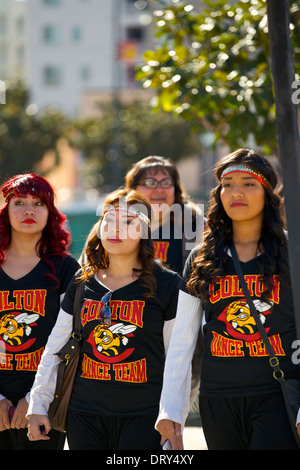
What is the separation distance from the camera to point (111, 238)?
346 cm

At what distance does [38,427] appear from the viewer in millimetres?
3236

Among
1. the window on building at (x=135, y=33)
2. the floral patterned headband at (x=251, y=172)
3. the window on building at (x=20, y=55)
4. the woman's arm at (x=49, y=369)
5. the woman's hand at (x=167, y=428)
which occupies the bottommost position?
the woman's hand at (x=167, y=428)

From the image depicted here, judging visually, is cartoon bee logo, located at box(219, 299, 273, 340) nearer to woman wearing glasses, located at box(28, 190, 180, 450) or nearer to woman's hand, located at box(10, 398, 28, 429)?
woman wearing glasses, located at box(28, 190, 180, 450)

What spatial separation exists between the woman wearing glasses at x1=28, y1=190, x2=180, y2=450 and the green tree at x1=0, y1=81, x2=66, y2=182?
82.7 ft

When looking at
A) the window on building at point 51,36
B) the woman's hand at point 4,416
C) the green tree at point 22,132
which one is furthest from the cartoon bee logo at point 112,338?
the window on building at point 51,36

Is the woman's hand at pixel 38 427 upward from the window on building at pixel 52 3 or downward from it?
downward

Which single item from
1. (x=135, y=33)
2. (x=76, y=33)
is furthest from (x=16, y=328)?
(x=76, y=33)

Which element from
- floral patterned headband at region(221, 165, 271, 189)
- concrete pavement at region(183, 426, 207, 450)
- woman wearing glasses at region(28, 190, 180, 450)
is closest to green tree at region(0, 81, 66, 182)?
concrete pavement at region(183, 426, 207, 450)

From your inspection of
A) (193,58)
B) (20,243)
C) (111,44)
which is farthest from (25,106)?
(111,44)

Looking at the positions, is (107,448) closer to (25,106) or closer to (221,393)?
(221,393)

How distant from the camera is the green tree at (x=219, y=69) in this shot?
5203 millimetres

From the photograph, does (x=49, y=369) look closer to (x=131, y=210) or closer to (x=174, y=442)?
(x=174, y=442)

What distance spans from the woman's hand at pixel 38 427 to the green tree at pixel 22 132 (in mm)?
25384

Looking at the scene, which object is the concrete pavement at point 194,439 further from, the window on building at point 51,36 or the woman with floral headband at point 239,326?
the window on building at point 51,36
